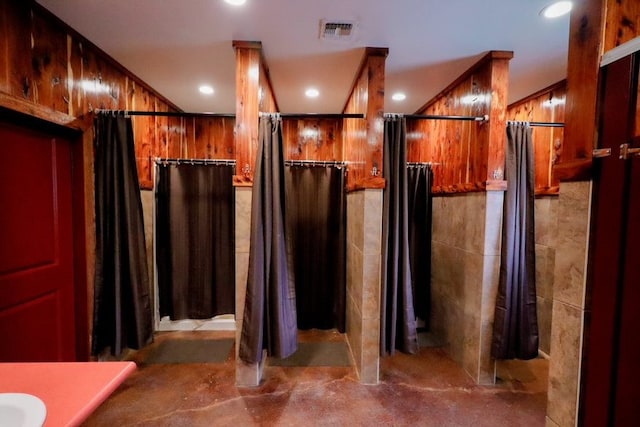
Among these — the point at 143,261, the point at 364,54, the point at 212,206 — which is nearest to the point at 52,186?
the point at 143,261

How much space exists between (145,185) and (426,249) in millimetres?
2929

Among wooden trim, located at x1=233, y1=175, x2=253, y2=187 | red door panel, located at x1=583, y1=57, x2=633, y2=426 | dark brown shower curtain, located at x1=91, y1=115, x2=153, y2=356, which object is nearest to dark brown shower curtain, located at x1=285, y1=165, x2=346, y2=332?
wooden trim, located at x1=233, y1=175, x2=253, y2=187

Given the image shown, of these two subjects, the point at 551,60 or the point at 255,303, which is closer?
the point at 255,303

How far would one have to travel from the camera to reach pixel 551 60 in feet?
6.57

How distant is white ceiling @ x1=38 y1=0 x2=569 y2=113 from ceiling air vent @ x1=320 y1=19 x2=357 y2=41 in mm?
39

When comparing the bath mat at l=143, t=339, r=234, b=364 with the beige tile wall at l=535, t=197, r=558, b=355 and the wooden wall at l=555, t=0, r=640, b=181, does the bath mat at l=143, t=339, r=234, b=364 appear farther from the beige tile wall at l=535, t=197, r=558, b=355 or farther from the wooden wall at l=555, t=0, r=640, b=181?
the beige tile wall at l=535, t=197, r=558, b=355

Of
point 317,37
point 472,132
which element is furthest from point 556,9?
point 317,37

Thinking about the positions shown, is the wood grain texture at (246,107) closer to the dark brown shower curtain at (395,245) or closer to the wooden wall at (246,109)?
the wooden wall at (246,109)

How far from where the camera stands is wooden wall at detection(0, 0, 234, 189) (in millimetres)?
1438

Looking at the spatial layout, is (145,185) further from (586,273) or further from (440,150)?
(586,273)

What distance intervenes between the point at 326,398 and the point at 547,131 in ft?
9.88

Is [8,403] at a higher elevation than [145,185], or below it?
below

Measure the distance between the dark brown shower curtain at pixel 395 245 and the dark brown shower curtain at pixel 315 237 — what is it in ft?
2.84

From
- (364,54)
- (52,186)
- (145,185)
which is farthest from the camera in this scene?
(145,185)
